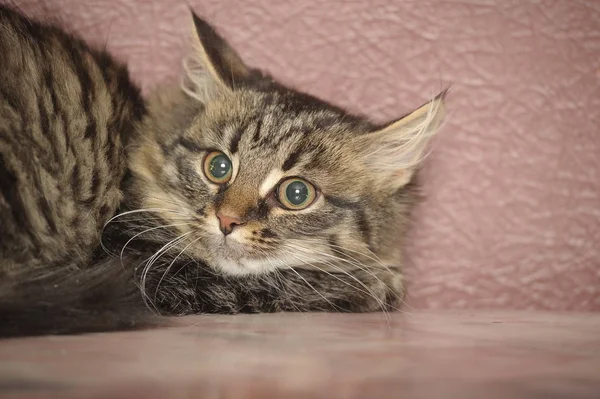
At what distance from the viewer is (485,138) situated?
1.65 meters

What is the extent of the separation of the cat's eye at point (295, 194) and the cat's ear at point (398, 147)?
19 cm

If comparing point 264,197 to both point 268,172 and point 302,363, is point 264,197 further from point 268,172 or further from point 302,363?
point 302,363

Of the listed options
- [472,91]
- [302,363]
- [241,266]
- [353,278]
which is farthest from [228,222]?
[472,91]

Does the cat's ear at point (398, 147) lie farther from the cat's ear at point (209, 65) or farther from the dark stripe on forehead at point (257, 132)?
the cat's ear at point (209, 65)

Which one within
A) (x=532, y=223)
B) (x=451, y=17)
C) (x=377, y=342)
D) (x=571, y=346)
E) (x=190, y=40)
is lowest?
(x=377, y=342)

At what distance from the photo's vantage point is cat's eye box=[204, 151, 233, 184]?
1.32m

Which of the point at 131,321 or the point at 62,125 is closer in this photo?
the point at 131,321

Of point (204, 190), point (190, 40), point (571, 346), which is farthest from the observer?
point (190, 40)

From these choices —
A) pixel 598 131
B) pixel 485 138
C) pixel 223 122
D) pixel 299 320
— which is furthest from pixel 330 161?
pixel 598 131

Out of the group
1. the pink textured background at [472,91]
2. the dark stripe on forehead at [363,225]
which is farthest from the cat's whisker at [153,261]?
the pink textured background at [472,91]

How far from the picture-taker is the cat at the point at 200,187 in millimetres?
1124

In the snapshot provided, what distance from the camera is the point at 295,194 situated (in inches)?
51.4

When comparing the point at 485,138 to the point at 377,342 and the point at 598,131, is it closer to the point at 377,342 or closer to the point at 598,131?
the point at 598,131

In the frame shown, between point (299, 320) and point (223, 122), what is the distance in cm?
52
